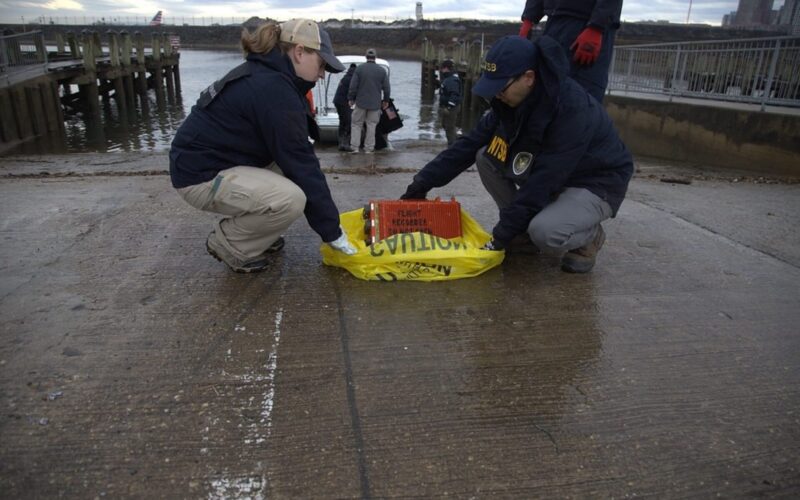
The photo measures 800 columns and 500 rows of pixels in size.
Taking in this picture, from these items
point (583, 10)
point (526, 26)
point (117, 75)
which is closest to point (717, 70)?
point (526, 26)

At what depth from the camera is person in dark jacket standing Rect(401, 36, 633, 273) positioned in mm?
2654

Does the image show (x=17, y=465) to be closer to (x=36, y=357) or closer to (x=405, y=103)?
(x=36, y=357)

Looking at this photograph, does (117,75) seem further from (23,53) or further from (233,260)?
(233,260)

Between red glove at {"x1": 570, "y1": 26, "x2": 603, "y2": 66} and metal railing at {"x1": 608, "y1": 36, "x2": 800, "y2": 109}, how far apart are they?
5412 mm

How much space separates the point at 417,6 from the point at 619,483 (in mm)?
86169

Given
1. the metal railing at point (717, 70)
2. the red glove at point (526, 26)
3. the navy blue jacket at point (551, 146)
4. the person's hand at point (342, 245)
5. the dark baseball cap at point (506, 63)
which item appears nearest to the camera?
the dark baseball cap at point (506, 63)

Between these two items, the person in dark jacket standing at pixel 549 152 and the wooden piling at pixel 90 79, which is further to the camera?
the wooden piling at pixel 90 79

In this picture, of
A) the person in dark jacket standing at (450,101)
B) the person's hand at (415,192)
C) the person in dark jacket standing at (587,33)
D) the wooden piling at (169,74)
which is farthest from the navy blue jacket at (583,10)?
the wooden piling at (169,74)

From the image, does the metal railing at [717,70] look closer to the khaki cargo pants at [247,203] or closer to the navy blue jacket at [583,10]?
the navy blue jacket at [583,10]

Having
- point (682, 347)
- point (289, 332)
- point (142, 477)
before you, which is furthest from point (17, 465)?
point (682, 347)

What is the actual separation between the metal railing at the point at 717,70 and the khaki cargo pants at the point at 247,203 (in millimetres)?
7411

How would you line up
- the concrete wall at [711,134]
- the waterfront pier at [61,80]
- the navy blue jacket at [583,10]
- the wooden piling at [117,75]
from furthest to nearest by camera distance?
1. the wooden piling at [117,75]
2. the waterfront pier at [61,80]
3. the concrete wall at [711,134]
4. the navy blue jacket at [583,10]

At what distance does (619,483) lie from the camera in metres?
1.62

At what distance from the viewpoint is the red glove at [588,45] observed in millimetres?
3422
